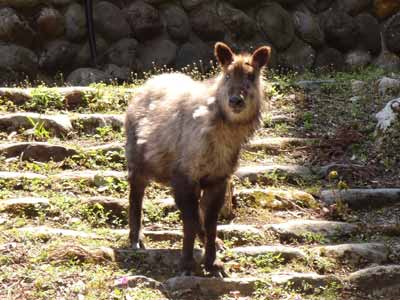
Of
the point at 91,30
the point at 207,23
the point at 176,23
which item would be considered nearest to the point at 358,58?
the point at 207,23

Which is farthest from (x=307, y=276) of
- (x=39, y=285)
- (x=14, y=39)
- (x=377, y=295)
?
(x=14, y=39)

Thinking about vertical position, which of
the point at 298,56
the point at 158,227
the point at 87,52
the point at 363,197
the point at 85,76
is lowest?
the point at 158,227

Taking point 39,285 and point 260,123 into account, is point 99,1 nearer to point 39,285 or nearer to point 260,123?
point 260,123

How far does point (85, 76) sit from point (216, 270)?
228 inches

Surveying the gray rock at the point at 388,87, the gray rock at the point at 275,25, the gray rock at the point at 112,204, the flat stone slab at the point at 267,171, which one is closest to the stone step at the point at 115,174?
the flat stone slab at the point at 267,171

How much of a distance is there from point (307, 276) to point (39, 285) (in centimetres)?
210

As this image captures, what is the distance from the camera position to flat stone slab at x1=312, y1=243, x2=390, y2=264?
6.29 m

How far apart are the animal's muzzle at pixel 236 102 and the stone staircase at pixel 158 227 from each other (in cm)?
136

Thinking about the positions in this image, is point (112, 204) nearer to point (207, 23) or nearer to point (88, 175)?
point (88, 175)

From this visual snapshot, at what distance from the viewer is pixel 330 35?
12.4 metres

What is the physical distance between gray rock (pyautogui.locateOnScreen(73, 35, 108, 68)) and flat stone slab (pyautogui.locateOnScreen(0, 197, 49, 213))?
4944mm

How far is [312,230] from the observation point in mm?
6816

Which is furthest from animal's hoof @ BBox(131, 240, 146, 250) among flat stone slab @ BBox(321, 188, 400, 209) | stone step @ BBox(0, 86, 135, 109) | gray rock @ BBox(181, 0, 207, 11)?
gray rock @ BBox(181, 0, 207, 11)

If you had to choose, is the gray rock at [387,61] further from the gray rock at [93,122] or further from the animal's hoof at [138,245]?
the animal's hoof at [138,245]
